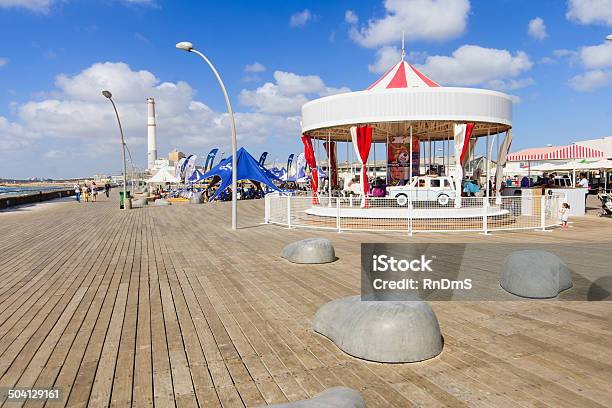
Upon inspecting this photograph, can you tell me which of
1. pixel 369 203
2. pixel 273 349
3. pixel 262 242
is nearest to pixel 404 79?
pixel 369 203

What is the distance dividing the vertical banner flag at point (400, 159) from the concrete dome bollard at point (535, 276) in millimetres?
15411

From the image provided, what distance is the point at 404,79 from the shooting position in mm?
19438

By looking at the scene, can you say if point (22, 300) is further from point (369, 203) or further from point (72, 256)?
point (369, 203)

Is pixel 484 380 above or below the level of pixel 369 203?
below

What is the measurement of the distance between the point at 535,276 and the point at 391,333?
12.2 feet

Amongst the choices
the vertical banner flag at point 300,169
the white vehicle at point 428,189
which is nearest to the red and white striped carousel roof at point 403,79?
the white vehicle at point 428,189

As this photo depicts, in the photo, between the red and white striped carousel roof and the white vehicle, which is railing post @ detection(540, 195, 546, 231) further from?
the red and white striped carousel roof

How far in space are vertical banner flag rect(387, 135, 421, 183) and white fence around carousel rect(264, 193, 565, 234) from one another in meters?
6.42

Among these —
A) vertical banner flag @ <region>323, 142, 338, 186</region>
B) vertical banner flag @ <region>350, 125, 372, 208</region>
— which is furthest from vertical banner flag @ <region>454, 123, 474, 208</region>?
vertical banner flag @ <region>323, 142, 338, 186</region>

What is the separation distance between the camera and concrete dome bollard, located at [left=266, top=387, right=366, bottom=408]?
2654 mm

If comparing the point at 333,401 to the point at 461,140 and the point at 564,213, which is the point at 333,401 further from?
the point at 564,213

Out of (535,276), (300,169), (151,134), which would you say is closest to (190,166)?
(300,169)

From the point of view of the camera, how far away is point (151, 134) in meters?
136

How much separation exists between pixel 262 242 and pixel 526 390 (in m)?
9.49
